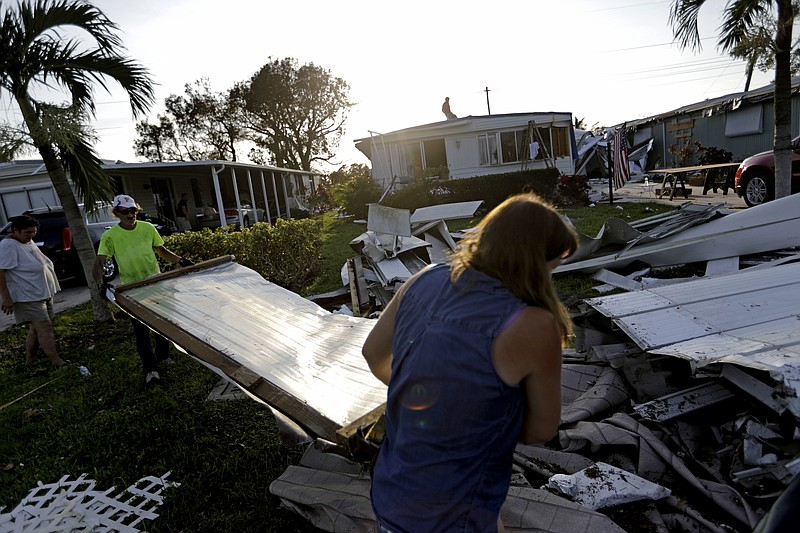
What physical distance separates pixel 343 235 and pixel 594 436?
493 inches

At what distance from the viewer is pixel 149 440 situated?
143 inches

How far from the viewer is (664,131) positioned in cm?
2428

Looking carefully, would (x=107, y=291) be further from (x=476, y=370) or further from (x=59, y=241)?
(x=59, y=241)

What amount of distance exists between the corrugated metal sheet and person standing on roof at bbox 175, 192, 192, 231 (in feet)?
47.0

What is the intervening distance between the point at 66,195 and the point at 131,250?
283 cm

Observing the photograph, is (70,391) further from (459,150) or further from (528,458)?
(459,150)

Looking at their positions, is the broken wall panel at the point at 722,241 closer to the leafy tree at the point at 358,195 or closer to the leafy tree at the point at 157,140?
the leafy tree at the point at 358,195

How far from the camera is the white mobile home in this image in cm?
2052

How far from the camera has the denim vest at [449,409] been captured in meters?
1.15

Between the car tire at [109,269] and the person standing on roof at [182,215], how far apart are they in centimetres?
1093

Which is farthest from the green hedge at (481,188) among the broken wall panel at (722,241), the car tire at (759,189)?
the broken wall panel at (722,241)

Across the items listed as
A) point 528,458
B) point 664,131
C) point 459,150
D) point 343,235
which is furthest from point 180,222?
point 664,131

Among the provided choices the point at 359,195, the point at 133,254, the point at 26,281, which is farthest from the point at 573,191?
the point at 26,281

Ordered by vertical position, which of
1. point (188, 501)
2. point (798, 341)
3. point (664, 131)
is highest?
point (664, 131)
